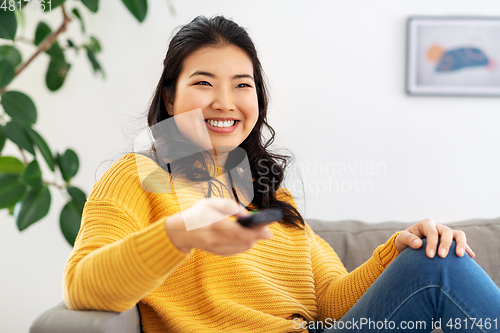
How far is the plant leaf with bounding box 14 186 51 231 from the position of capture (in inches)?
52.9

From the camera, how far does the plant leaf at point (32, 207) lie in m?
1.34

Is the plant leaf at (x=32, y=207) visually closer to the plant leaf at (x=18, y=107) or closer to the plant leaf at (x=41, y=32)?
the plant leaf at (x=18, y=107)

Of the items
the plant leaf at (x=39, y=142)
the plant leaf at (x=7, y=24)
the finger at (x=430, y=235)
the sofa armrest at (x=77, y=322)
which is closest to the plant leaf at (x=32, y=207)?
the plant leaf at (x=39, y=142)

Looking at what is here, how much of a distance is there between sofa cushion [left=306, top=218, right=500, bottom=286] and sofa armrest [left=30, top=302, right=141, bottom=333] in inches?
33.2

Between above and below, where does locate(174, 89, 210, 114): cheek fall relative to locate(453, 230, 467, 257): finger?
above

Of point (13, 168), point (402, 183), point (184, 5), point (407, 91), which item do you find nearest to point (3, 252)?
point (13, 168)

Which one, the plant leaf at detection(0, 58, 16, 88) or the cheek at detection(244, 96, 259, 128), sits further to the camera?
the plant leaf at detection(0, 58, 16, 88)

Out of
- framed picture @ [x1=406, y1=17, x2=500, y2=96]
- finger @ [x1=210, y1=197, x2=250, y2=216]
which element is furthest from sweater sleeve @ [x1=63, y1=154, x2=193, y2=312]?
framed picture @ [x1=406, y1=17, x2=500, y2=96]

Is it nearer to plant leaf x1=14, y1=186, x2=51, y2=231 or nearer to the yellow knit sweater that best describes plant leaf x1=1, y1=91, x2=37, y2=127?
plant leaf x1=14, y1=186, x2=51, y2=231

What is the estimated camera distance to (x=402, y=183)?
1982 millimetres

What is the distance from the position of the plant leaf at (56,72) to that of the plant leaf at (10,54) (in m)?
0.30

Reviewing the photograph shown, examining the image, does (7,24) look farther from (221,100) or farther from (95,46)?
(221,100)

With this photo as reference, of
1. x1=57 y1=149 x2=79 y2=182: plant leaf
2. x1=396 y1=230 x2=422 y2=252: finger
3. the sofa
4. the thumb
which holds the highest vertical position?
the thumb

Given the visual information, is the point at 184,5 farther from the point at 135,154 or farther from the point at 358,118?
the point at 135,154
